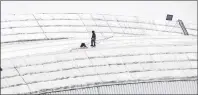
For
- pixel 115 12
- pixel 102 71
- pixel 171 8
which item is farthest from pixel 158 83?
pixel 171 8

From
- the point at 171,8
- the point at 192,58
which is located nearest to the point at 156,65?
the point at 192,58

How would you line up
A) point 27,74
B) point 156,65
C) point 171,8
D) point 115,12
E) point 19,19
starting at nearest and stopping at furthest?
point 27,74 < point 156,65 < point 19,19 < point 115,12 < point 171,8

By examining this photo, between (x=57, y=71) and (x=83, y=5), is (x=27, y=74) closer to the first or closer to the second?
(x=57, y=71)

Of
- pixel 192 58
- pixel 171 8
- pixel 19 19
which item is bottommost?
pixel 192 58

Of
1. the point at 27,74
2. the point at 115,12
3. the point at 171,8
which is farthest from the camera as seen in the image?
the point at 171,8

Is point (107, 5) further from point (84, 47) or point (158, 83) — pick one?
point (158, 83)

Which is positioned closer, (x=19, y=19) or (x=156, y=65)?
(x=156, y=65)

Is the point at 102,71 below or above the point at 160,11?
below
